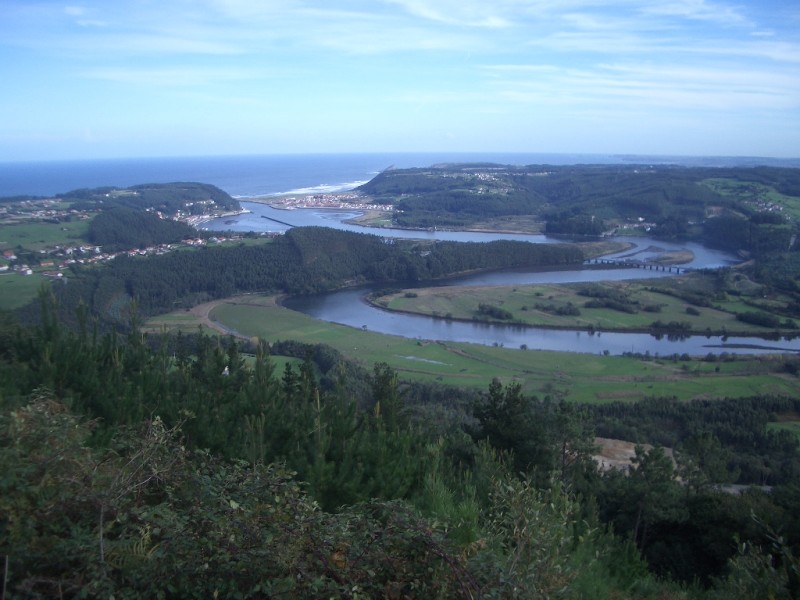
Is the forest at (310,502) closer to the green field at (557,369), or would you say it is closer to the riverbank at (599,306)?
the green field at (557,369)

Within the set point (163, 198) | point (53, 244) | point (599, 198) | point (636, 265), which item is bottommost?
point (636, 265)

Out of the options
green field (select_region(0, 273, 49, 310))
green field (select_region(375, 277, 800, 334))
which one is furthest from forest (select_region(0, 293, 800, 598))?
green field (select_region(375, 277, 800, 334))

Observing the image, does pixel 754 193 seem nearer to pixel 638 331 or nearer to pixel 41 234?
pixel 638 331

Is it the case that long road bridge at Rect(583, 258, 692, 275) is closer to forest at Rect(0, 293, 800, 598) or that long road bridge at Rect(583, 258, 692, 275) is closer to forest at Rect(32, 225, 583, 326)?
forest at Rect(32, 225, 583, 326)

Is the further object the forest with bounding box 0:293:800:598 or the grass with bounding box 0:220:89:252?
the grass with bounding box 0:220:89:252

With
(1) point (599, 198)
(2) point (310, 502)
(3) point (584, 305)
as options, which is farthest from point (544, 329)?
(1) point (599, 198)

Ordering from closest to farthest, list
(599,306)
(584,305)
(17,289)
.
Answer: (17,289) < (599,306) < (584,305)

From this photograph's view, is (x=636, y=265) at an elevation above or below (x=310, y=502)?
below

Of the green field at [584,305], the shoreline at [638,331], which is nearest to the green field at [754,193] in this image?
the green field at [584,305]
